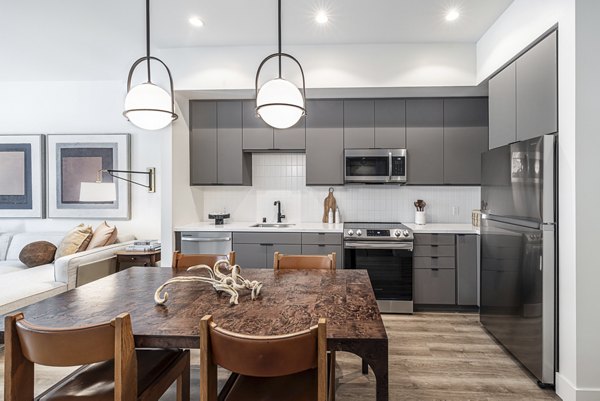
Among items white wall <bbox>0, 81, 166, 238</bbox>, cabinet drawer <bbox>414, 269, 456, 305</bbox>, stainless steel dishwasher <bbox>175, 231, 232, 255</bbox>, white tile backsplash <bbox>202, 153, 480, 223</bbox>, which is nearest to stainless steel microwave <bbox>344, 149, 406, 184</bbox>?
white tile backsplash <bbox>202, 153, 480, 223</bbox>

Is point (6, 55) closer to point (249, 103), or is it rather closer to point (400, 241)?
point (249, 103)

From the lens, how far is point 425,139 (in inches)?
148

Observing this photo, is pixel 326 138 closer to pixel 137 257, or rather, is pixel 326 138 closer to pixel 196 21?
pixel 196 21

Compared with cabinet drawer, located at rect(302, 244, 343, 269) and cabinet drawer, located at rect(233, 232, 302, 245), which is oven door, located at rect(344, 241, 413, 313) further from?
cabinet drawer, located at rect(233, 232, 302, 245)

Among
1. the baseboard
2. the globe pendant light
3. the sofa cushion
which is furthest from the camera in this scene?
the sofa cushion

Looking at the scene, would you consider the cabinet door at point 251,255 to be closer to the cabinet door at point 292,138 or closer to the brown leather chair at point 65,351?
the cabinet door at point 292,138

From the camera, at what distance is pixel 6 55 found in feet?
12.1

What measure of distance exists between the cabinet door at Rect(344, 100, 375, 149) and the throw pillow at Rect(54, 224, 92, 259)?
313cm

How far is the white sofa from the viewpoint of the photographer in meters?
2.80

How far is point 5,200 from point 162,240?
2.54m

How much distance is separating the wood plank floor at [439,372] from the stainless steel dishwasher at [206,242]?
1187mm

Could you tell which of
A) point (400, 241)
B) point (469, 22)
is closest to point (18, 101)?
point (400, 241)

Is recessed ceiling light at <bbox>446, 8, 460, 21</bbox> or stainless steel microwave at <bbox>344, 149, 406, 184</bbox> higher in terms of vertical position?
recessed ceiling light at <bbox>446, 8, 460, 21</bbox>

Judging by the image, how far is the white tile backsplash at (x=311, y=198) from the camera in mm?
4062
